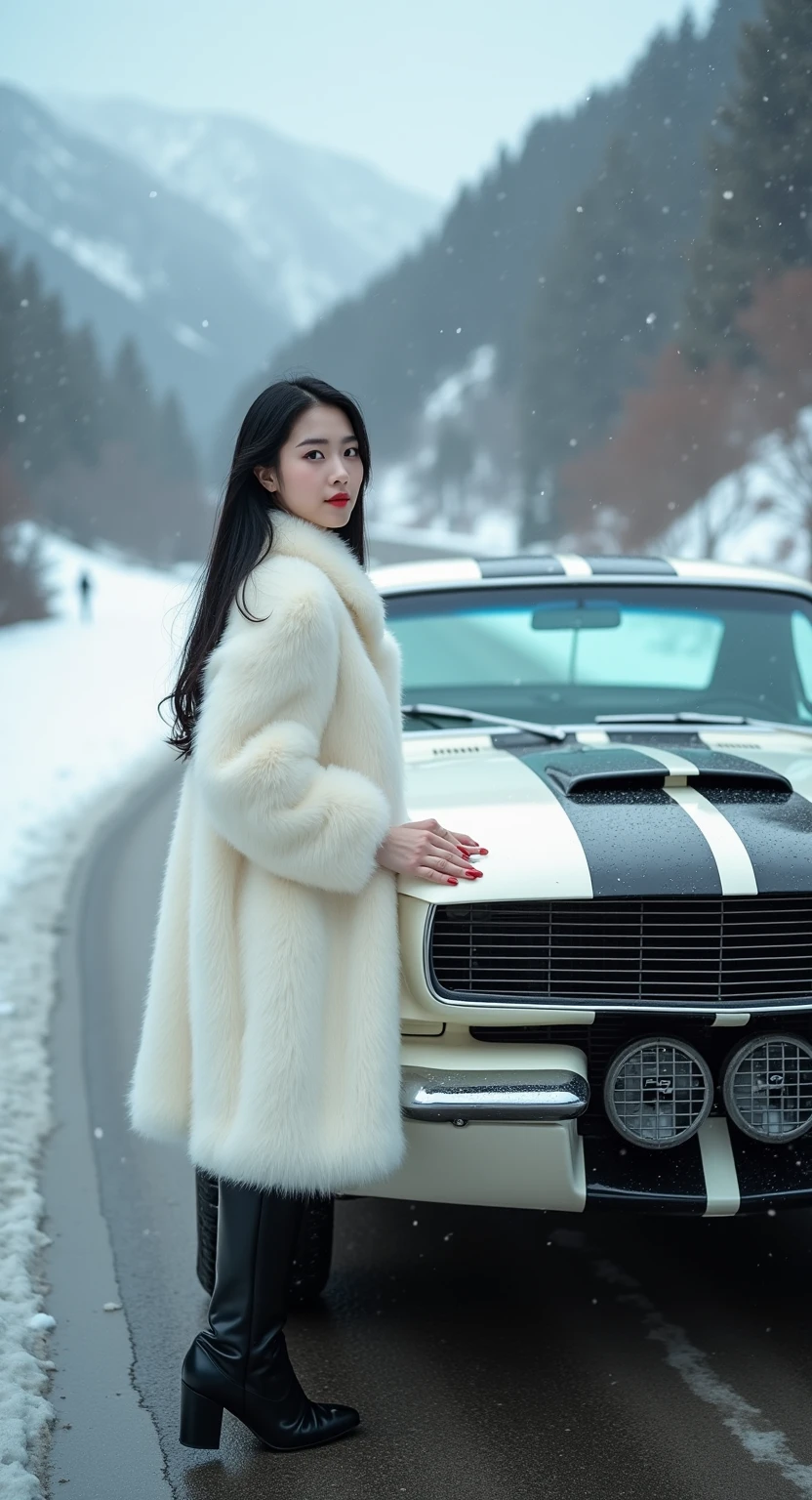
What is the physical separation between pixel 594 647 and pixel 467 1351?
7.22 feet

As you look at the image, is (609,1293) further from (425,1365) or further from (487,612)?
(487,612)

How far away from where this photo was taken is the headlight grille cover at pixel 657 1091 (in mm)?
3139

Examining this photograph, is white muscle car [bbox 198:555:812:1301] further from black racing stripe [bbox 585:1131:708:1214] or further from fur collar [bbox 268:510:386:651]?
fur collar [bbox 268:510:386:651]

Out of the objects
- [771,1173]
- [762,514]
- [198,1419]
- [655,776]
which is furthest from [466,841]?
[762,514]

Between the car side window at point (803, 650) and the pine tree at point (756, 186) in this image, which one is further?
the pine tree at point (756, 186)

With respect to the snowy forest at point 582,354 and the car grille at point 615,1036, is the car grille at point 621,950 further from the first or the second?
the snowy forest at point 582,354

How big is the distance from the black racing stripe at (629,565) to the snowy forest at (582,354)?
6.89 feet

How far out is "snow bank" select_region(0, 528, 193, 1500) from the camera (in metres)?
3.32

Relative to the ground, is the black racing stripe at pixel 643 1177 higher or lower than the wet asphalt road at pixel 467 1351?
higher

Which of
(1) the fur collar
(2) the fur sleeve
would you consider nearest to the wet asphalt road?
(2) the fur sleeve

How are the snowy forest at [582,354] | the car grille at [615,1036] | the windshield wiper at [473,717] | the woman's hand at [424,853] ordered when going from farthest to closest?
the snowy forest at [582,354] < the windshield wiper at [473,717] < the car grille at [615,1036] < the woman's hand at [424,853]

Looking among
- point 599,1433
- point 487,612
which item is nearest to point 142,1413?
point 599,1433

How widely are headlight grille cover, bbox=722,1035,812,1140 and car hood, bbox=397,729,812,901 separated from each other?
35 cm

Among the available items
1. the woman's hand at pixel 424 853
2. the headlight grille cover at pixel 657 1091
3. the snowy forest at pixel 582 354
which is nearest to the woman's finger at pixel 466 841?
the woman's hand at pixel 424 853
